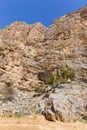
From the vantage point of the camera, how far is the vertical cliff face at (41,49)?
4128cm

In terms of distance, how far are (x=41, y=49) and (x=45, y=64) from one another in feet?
16.1

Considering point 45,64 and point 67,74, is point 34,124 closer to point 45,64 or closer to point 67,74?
point 67,74

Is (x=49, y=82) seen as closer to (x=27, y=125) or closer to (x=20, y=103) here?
(x=20, y=103)

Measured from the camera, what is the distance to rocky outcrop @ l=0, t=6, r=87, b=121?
104 feet

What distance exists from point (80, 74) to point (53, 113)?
474 inches

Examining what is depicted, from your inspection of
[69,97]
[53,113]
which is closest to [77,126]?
[53,113]

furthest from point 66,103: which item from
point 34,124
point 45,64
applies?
point 45,64

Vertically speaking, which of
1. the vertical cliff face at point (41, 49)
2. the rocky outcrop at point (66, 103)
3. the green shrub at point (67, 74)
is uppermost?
the vertical cliff face at point (41, 49)

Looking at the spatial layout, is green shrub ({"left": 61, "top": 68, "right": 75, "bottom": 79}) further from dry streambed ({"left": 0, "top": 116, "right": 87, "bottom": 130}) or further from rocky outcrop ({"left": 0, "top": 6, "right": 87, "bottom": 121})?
dry streambed ({"left": 0, "top": 116, "right": 87, "bottom": 130})

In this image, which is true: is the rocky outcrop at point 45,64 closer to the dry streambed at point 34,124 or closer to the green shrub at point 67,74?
the green shrub at point 67,74

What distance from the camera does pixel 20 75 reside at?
138 ft

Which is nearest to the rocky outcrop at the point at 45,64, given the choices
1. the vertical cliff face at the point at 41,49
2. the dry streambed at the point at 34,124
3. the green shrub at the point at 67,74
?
the vertical cliff face at the point at 41,49

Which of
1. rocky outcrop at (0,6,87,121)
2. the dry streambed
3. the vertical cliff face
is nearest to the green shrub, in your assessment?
rocky outcrop at (0,6,87,121)

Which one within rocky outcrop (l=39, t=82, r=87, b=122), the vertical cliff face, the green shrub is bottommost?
rocky outcrop (l=39, t=82, r=87, b=122)
